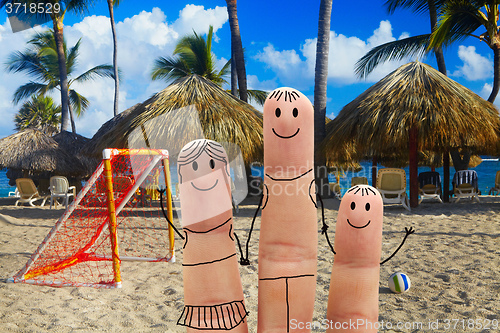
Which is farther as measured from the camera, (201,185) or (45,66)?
(45,66)

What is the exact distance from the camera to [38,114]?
38875 mm

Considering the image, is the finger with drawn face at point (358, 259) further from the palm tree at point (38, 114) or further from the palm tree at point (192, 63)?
the palm tree at point (38, 114)

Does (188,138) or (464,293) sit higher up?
(188,138)

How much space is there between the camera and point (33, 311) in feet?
10.9

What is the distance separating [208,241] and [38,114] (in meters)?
44.7

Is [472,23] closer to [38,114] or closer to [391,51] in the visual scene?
[391,51]

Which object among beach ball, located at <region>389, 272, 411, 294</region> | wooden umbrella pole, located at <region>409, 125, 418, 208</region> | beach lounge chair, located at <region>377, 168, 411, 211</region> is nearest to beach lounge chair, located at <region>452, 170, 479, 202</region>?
wooden umbrella pole, located at <region>409, 125, 418, 208</region>

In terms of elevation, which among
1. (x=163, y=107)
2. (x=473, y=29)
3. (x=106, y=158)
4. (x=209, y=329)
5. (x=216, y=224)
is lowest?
(x=209, y=329)

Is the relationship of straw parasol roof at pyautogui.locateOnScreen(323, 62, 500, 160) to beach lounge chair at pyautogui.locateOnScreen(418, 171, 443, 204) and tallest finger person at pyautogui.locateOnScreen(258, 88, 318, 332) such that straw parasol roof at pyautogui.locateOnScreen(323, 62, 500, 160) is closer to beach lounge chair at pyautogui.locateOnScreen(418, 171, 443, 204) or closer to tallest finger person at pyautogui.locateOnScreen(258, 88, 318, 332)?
beach lounge chair at pyautogui.locateOnScreen(418, 171, 443, 204)

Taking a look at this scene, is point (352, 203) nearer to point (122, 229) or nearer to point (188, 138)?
point (122, 229)

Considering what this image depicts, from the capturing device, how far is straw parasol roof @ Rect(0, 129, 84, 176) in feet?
43.5

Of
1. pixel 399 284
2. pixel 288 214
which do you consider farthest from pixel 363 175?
pixel 288 214

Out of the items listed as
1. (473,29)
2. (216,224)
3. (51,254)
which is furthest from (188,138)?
(473,29)

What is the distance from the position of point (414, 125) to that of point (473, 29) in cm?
671
